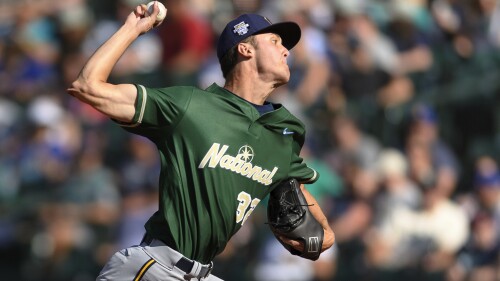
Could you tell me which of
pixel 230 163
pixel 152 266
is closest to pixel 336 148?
pixel 230 163

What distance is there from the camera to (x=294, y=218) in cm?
504

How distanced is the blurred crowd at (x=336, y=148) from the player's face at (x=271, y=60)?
13.8 feet

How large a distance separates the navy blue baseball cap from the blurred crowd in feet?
13.8

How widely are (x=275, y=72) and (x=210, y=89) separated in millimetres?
373

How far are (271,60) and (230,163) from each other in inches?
26.8

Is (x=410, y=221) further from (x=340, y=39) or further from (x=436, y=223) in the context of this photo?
(x=340, y=39)

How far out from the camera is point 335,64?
10.0 meters

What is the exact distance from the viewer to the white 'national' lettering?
15.0 ft

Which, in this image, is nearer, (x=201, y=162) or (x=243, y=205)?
(x=201, y=162)

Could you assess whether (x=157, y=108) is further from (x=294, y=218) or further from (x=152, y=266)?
(x=294, y=218)

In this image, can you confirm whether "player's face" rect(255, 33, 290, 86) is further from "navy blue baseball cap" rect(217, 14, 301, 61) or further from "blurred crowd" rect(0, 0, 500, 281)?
"blurred crowd" rect(0, 0, 500, 281)

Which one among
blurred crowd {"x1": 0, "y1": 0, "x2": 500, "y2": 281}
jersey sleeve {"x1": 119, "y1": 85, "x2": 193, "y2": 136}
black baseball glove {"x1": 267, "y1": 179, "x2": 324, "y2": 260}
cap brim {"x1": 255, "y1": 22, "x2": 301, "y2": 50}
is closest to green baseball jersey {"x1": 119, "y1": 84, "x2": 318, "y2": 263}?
jersey sleeve {"x1": 119, "y1": 85, "x2": 193, "y2": 136}

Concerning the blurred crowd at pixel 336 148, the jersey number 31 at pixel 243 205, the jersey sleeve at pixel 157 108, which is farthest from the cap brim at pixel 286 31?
the blurred crowd at pixel 336 148

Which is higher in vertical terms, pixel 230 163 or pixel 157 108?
pixel 157 108
